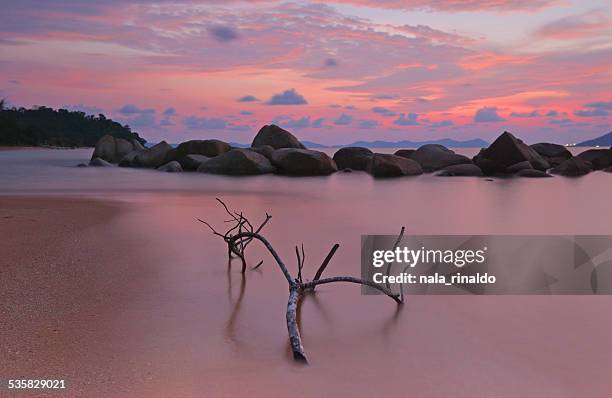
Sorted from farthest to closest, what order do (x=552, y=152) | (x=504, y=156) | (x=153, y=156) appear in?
1. (x=552, y=152)
2. (x=153, y=156)
3. (x=504, y=156)

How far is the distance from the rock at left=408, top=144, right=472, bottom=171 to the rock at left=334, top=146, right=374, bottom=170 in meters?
2.14

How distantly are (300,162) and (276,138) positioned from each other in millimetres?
3001

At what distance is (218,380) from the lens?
2.82m

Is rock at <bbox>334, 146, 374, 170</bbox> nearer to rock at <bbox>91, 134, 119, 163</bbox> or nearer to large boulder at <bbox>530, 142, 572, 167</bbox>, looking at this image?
large boulder at <bbox>530, 142, 572, 167</bbox>

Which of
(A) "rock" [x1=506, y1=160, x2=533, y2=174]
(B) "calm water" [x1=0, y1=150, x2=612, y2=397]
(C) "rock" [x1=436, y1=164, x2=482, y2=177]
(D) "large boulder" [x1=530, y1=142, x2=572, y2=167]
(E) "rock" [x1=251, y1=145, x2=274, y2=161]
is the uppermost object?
(D) "large boulder" [x1=530, y1=142, x2=572, y2=167]

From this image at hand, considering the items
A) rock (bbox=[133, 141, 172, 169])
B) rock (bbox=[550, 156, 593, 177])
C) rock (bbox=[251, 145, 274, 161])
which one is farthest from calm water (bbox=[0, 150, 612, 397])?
rock (bbox=[133, 141, 172, 169])

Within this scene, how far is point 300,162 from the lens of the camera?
21578 mm

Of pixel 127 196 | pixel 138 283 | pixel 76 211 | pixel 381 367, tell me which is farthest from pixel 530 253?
pixel 127 196

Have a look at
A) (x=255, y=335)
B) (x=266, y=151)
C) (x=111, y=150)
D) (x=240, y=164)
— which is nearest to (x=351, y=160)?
(x=266, y=151)

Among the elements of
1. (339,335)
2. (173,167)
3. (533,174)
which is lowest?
(339,335)

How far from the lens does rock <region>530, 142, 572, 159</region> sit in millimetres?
25797

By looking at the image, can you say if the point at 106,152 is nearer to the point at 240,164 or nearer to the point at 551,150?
the point at 240,164

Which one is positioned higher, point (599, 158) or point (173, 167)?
point (599, 158)

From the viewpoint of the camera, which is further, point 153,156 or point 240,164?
point 153,156
